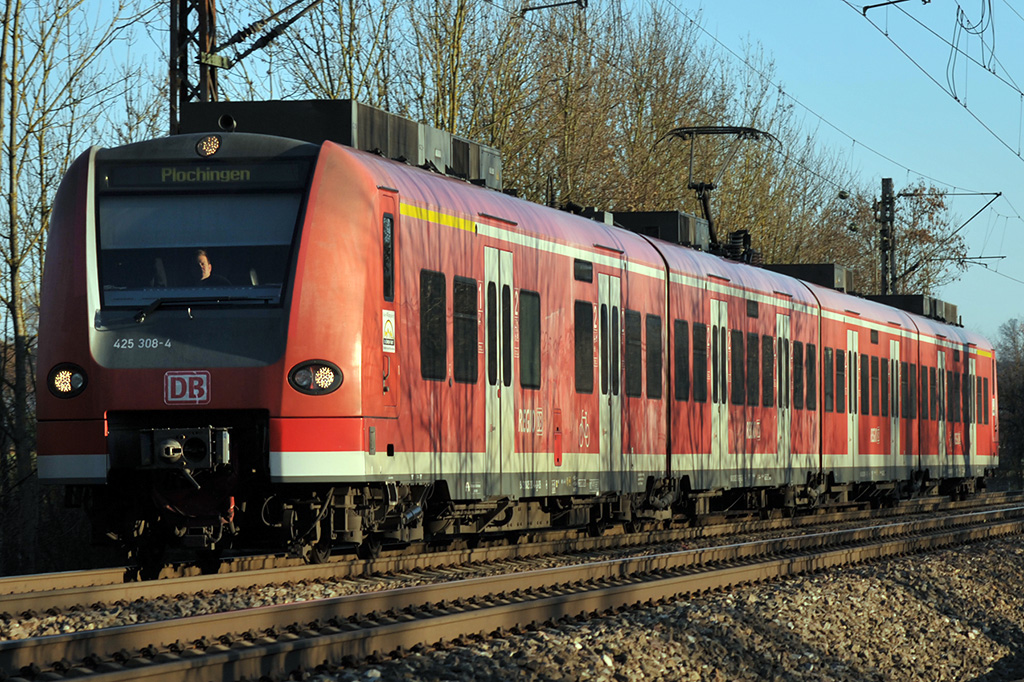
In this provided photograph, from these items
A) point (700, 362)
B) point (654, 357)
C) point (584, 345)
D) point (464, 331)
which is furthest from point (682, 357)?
point (464, 331)

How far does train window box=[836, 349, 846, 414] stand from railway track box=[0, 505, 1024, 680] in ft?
34.0

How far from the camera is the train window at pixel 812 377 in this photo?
2222 centimetres

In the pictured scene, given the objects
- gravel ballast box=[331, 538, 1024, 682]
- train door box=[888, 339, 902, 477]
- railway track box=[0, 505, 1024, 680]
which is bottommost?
gravel ballast box=[331, 538, 1024, 682]

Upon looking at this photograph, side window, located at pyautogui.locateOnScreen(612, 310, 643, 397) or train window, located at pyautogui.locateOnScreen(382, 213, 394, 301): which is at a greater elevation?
train window, located at pyautogui.locateOnScreen(382, 213, 394, 301)

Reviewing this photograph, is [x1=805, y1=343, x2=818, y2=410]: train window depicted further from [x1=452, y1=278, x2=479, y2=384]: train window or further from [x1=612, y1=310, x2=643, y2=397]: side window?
[x1=452, y1=278, x2=479, y2=384]: train window

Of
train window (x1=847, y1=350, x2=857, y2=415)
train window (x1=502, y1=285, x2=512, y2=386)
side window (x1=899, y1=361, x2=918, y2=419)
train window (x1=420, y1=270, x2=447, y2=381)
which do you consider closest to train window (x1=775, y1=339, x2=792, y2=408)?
train window (x1=847, y1=350, x2=857, y2=415)

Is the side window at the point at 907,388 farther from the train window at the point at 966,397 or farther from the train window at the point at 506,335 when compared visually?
the train window at the point at 506,335

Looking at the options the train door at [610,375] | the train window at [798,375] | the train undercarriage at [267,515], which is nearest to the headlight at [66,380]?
the train undercarriage at [267,515]

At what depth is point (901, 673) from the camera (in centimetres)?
997

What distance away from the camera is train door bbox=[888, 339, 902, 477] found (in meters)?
26.3

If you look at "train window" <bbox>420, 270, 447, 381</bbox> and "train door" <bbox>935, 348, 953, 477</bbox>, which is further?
"train door" <bbox>935, 348, 953, 477</bbox>

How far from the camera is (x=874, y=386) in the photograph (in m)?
25.4

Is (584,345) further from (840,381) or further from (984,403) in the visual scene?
(984,403)

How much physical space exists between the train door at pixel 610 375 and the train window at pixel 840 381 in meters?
8.82
